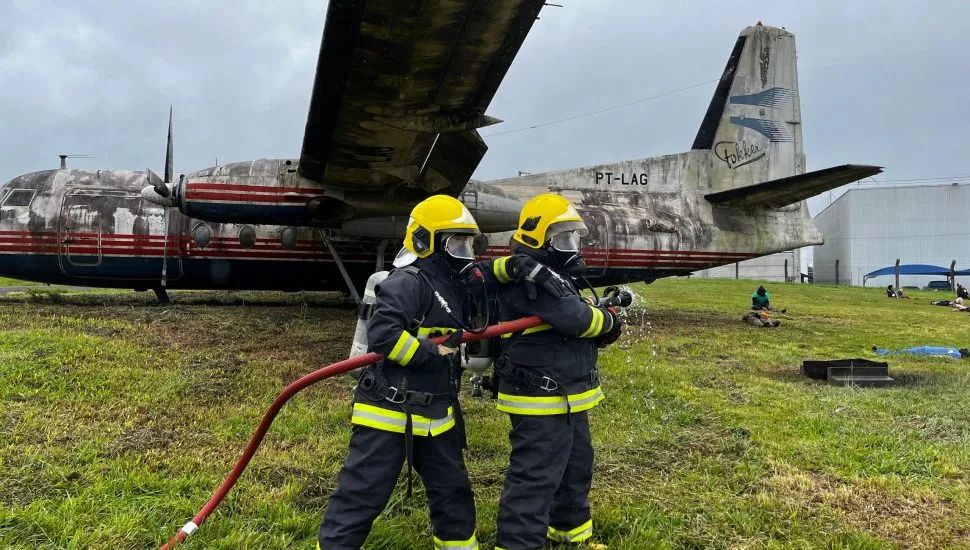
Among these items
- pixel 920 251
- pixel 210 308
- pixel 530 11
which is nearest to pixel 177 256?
pixel 210 308

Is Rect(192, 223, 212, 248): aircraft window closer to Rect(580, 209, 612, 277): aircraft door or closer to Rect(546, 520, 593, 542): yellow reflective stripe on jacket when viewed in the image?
Rect(580, 209, 612, 277): aircraft door

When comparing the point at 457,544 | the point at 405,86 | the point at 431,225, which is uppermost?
the point at 405,86

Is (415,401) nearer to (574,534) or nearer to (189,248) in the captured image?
(574,534)

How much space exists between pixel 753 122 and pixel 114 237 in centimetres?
1405

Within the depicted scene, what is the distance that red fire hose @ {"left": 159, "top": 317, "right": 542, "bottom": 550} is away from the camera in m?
2.90

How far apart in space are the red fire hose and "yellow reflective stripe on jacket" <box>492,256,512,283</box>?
0.26m

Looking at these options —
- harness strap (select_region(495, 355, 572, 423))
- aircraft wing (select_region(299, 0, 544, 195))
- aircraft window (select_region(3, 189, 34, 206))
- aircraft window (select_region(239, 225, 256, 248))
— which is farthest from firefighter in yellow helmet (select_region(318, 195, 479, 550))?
aircraft window (select_region(3, 189, 34, 206))

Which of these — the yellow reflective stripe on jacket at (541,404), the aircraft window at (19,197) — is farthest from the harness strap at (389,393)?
the aircraft window at (19,197)

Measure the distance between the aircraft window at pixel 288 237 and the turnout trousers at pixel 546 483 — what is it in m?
9.17

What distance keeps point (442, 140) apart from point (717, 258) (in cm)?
766

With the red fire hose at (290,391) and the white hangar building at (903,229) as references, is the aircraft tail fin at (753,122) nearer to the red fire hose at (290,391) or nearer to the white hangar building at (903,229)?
the red fire hose at (290,391)

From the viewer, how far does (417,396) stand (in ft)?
9.53

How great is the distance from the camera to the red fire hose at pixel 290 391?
9.51 ft

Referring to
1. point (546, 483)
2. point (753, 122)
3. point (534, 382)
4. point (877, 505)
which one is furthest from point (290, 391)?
point (753, 122)
